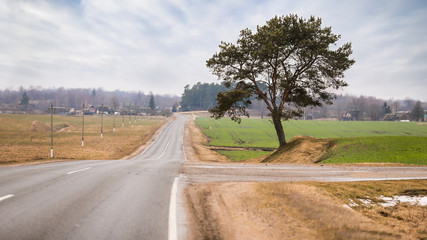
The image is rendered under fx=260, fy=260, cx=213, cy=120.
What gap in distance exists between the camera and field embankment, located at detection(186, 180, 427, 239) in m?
4.96

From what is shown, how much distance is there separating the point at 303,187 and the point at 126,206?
524 centimetres

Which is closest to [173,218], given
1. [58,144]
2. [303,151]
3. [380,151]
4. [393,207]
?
[393,207]

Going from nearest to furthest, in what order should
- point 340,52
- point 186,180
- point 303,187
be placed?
point 303,187, point 186,180, point 340,52

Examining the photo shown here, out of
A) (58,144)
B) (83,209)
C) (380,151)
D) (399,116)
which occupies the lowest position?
(58,144)

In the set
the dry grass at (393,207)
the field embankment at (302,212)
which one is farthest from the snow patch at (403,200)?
the dry grass at (393,207)

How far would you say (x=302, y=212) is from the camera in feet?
20.0

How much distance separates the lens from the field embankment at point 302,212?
4.96m

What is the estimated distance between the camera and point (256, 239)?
4637 millimetres

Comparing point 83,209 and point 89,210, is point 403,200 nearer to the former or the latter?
point 89,210

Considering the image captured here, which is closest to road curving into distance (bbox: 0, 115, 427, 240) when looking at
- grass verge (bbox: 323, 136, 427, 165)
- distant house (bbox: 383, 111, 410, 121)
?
grass verge (bbox: 323, 136, 427, 165)

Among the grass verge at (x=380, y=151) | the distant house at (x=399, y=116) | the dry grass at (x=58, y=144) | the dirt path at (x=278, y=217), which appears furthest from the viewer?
the distant house at (x=399, y=116)

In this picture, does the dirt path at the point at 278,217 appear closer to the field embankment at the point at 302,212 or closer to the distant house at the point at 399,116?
the field embankment at the point at 302,212

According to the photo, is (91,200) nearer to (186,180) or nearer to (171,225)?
(171,225)

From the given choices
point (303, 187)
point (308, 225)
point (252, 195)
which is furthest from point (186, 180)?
point (308, 225)
